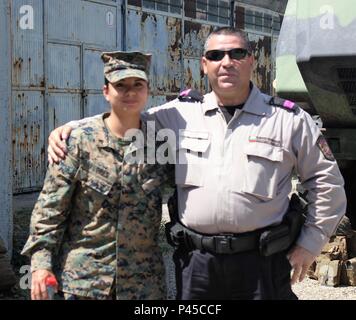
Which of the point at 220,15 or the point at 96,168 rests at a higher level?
the point at 220,15

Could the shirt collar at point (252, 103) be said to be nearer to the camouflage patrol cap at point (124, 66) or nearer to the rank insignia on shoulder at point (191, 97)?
the rank insignia on shoulder at point (191, 97)

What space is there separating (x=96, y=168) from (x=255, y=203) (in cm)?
63

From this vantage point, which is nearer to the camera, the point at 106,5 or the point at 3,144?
the point at 3,144

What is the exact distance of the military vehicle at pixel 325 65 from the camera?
4234 mm

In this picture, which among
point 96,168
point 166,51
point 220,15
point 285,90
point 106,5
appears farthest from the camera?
point 220,15

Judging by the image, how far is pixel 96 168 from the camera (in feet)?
8.18

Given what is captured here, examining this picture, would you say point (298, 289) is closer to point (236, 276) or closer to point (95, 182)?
point (236, 276)

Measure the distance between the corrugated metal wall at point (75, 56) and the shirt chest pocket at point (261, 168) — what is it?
6453 mm

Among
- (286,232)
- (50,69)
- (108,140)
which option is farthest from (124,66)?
(50,69)

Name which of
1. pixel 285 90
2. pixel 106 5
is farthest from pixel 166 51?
pixel 285 90

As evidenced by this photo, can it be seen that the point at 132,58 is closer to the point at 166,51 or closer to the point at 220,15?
the point at 166,51

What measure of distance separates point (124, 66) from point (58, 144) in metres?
0.40

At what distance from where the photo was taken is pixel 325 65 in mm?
4352

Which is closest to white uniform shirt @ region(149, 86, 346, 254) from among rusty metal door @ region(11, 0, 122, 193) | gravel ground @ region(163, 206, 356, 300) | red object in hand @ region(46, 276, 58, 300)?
red object in hand @ region(46, 276, 58, 300)
